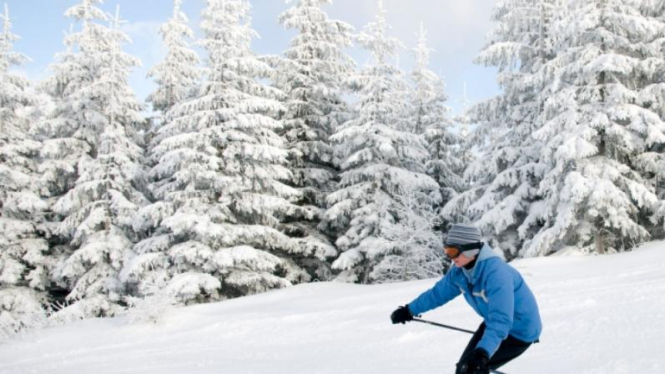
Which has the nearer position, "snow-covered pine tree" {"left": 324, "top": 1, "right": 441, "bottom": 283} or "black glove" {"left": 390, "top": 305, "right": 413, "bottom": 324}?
"black glove" {"left": 390, "top": 305, "right": 413, "bottom": 324}

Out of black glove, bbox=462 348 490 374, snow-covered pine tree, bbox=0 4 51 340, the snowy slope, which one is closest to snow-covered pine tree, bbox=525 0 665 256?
the snowy slope

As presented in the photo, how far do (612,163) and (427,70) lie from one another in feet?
46.5

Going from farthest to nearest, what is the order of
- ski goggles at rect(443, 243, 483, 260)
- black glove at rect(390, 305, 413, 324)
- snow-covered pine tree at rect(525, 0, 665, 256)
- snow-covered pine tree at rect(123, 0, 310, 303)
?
snow-covered pine tree at rect(123, 0, 310, 303) < snow-covered pine tree at rect(525, 0, 665, 256) < black glove at rect(390, 305, 413, 324) < ski goggles at rect(443, 243, 483, 260)

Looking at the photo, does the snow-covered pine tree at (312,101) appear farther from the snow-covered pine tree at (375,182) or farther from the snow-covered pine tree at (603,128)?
the snow-covered pine tree at (603,128)

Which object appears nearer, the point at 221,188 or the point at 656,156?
the point at 656,156

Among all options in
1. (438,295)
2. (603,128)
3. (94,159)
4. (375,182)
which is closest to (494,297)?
(438,295)

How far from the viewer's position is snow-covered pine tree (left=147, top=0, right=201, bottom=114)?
26.2m

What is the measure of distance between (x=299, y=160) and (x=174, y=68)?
8094 millimetres

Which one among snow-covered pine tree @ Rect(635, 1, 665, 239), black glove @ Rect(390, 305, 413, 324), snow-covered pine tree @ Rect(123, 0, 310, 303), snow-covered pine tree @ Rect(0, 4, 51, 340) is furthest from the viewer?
snow-covered pine tree @ Rect(0, 4, 51, 340)

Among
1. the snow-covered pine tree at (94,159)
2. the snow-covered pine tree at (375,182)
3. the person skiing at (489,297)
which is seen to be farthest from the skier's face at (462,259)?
the snow-covered pine tree at (94,159)

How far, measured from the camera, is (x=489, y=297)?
3.74 m

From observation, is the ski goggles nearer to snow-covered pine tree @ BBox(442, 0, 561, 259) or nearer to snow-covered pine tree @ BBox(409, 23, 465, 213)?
snow-covered pine tree @ BBox(442, 0, 561, 259)

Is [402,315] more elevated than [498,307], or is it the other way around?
[498,307]

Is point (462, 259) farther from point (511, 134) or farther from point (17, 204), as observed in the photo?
point (17, 204)
